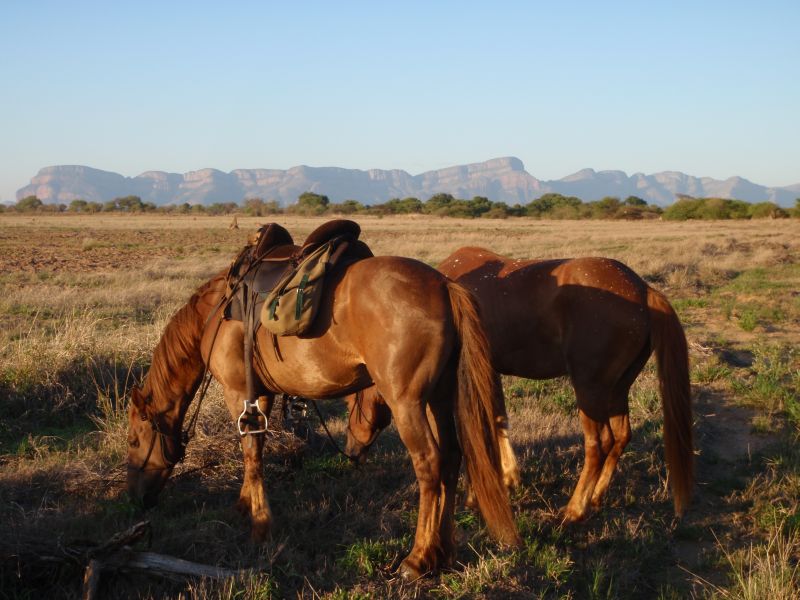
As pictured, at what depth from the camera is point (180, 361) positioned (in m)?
4.43

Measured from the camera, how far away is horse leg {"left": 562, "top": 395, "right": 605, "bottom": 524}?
4.39m

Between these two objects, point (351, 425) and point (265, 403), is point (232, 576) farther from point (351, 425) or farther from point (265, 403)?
point (351, 425)

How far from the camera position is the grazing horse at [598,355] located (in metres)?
4.51

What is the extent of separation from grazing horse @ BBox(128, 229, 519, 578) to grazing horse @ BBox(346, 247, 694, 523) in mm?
825

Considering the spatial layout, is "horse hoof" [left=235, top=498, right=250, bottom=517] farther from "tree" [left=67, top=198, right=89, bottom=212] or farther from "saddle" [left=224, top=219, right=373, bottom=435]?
"tree" [left=67, top=198, right=89, bottom=212]

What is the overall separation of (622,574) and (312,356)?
6.98 feet

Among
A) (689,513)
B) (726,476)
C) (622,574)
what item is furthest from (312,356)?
(726,476)

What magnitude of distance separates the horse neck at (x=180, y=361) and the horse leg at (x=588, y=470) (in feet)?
8.74

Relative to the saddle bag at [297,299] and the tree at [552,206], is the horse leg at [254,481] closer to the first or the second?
the saddle bag at [297,299]

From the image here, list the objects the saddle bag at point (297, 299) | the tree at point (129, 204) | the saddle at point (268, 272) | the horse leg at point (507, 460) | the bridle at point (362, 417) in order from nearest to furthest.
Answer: the saddle bag at point (297, 299) < the saddle at point (268, 272) < the bridle at point (362, 417) < the horse leg at point (507, 460) < the tree at point (129, 204)

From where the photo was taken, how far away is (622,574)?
3.66m

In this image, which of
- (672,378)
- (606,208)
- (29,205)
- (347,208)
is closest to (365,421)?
(672,378)

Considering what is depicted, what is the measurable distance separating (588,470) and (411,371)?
→ 5.95 ft

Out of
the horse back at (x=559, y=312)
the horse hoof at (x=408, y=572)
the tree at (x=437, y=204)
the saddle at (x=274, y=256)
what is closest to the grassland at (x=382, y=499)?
the horse hoof at (x=408, y=572)
